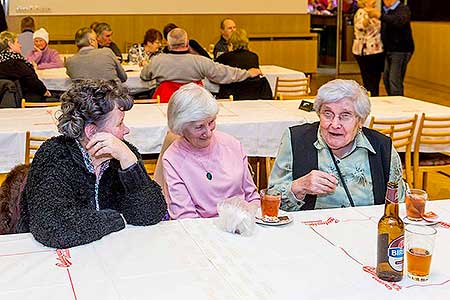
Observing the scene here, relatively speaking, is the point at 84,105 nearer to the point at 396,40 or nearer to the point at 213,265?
the point at 213,265

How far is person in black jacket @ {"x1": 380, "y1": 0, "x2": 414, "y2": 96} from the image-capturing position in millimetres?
8672

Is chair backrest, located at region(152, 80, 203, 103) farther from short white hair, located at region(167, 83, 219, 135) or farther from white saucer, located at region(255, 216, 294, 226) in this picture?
white saucer, located at region(255, 216, 294, 226)

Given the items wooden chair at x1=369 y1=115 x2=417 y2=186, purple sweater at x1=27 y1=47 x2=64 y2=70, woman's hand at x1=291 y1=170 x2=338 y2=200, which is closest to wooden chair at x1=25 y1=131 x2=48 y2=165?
woman's hand at x1=291 y1=170 x2=338 y2=200

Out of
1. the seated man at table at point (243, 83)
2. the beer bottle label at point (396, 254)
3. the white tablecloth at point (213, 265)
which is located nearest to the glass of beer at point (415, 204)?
the white tablecloth at point (213, 265)

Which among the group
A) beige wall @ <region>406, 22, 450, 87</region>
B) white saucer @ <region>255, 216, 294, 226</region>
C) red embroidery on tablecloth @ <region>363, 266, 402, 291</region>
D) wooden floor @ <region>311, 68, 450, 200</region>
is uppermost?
white saucer @ <region>255, 216, 294, 226</region>

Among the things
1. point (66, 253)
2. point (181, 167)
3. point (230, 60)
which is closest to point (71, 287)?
point (66, 253)

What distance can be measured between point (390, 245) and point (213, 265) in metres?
0.53

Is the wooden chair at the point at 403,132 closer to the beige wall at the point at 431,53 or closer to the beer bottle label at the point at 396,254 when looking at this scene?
the beer bottle label at the point at 396,254

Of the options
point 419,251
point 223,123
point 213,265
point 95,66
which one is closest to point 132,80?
point 95,66

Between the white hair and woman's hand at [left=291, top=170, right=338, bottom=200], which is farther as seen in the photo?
the white hair

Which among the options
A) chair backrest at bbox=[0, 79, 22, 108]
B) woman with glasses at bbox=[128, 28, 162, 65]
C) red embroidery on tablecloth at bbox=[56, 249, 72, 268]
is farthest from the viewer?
woman with glasses at bbox=[128, 28, 162, 65]

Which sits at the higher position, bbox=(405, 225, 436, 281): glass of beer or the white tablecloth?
bbox=(405, 225, 436, 281): glass of beer

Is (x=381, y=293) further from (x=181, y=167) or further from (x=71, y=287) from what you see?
(x=181, y=167)

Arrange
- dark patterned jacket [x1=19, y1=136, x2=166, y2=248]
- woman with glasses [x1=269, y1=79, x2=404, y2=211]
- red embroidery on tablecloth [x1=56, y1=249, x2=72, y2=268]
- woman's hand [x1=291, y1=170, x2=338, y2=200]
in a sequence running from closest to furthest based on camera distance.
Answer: red embroidery on tablecloth [x1=56, y1=249, x2=72, y2=268] < dark patterned jacket [x1=19, y1=136, x2=166, y2=248] < woman's hand [x1=291, y1=170, x2=338, y2=200] < woman with glasses [x1=269, y1=79, x2=404, y2=211]
